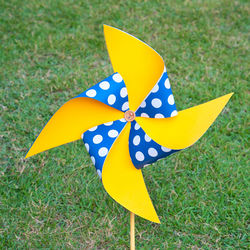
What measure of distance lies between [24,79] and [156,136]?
1.77 meters

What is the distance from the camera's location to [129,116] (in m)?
1.56

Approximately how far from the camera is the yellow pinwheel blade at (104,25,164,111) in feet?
4.76

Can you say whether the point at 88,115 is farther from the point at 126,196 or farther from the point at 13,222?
the point at 13,222

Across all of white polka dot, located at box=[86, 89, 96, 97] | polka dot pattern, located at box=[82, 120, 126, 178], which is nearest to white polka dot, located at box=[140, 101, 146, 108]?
polka dot pattern, located at box=[82, 120, 126, 178]

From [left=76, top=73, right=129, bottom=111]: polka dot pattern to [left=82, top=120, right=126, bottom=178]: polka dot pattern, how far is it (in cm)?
9

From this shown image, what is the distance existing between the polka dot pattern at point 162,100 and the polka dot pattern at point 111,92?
110mm

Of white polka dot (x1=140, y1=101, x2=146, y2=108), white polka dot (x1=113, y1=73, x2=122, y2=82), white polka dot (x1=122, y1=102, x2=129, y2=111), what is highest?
white polka dot (x1=113, y1=73, x2=122, y2=82)

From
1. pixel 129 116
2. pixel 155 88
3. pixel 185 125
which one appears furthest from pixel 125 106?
pixel 185 125

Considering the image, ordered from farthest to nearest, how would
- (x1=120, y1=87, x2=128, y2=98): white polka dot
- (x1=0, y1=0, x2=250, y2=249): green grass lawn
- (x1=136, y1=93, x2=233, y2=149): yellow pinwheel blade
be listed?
(x1=0, y1=0, x2=250, y2=249): green grass lawn → (x1=120, y1=87, x2=128, y2=98): white polka dot → (x1=136, y1=93, x2=233, y2=149): yellow pinwheel blade

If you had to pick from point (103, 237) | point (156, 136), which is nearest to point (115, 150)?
point (156, 136)

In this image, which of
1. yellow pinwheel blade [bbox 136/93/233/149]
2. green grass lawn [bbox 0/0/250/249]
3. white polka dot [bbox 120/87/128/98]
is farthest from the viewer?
green grass lawn [bbox 0/0/250/249]

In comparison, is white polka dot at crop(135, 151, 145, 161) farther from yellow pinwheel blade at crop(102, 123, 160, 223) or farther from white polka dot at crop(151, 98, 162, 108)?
white polka dot at crop(151, 98, 162, 108)

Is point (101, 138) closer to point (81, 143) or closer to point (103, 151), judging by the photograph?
point (103, 151)

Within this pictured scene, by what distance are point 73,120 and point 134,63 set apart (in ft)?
1.16
